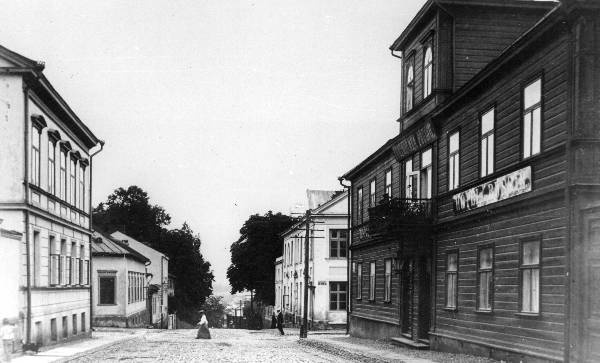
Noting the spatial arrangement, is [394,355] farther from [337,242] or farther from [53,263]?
[337,242]

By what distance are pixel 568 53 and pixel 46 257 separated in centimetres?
1692

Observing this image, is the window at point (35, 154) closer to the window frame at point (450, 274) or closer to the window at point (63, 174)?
the window at point (63, 174)

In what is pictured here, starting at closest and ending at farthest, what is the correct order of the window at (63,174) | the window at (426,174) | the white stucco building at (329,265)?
the window at (426,174) < the window at (63,174) < the white stucco building at (329,265)

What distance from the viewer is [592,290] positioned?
13680mm

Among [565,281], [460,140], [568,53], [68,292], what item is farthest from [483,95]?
[68,292]

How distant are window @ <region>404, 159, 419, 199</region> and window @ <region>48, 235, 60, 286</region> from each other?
11.5 meters

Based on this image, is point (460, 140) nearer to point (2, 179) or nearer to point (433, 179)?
point (433, 179)

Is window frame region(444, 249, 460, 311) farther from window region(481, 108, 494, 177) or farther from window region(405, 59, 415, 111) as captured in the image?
window region(405, 59, 415, 111)

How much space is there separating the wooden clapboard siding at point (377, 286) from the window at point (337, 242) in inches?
567

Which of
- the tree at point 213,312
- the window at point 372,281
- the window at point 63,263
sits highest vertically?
the window at point 63,263

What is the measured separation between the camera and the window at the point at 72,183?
30575 mm

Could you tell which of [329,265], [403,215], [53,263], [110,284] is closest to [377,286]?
[403,215]

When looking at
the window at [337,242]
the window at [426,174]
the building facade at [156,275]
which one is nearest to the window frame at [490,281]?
the window at [426,174]

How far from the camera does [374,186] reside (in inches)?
1284
